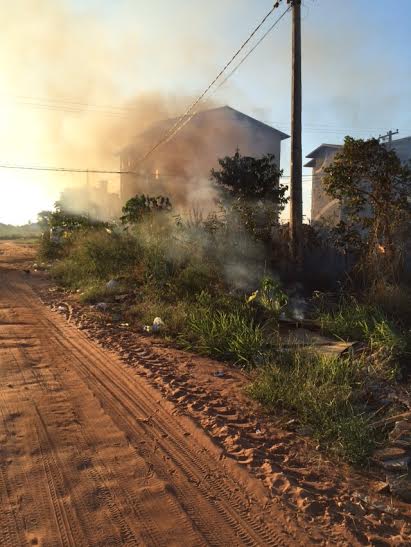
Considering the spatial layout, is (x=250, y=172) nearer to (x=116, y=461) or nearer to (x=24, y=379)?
(x=24, y=379)

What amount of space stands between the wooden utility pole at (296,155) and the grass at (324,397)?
14.5ft

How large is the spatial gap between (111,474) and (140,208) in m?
9.53

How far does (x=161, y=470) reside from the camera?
296 cm

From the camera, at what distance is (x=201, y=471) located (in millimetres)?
3008

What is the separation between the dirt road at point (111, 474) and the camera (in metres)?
2.40

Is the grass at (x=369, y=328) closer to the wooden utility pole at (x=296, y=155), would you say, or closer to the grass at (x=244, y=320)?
the grass at (x=244, y=320)

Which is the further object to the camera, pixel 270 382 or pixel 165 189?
pixel 165 189

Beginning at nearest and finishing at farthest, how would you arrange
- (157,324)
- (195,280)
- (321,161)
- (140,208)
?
(157,324) < (195,280) < (140,208) < (321,161)

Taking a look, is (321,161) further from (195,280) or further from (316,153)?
(195,280)

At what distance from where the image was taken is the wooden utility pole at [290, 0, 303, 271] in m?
9.05

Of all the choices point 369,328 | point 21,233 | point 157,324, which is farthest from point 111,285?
point 21,233

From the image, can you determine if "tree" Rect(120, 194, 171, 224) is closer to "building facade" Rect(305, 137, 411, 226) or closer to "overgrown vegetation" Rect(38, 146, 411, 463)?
"overgrown vegetation" Rect(38, 146, 411, 463)

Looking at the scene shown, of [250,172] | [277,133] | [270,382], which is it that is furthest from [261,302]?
[277,133]

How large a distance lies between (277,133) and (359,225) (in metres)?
20.0
